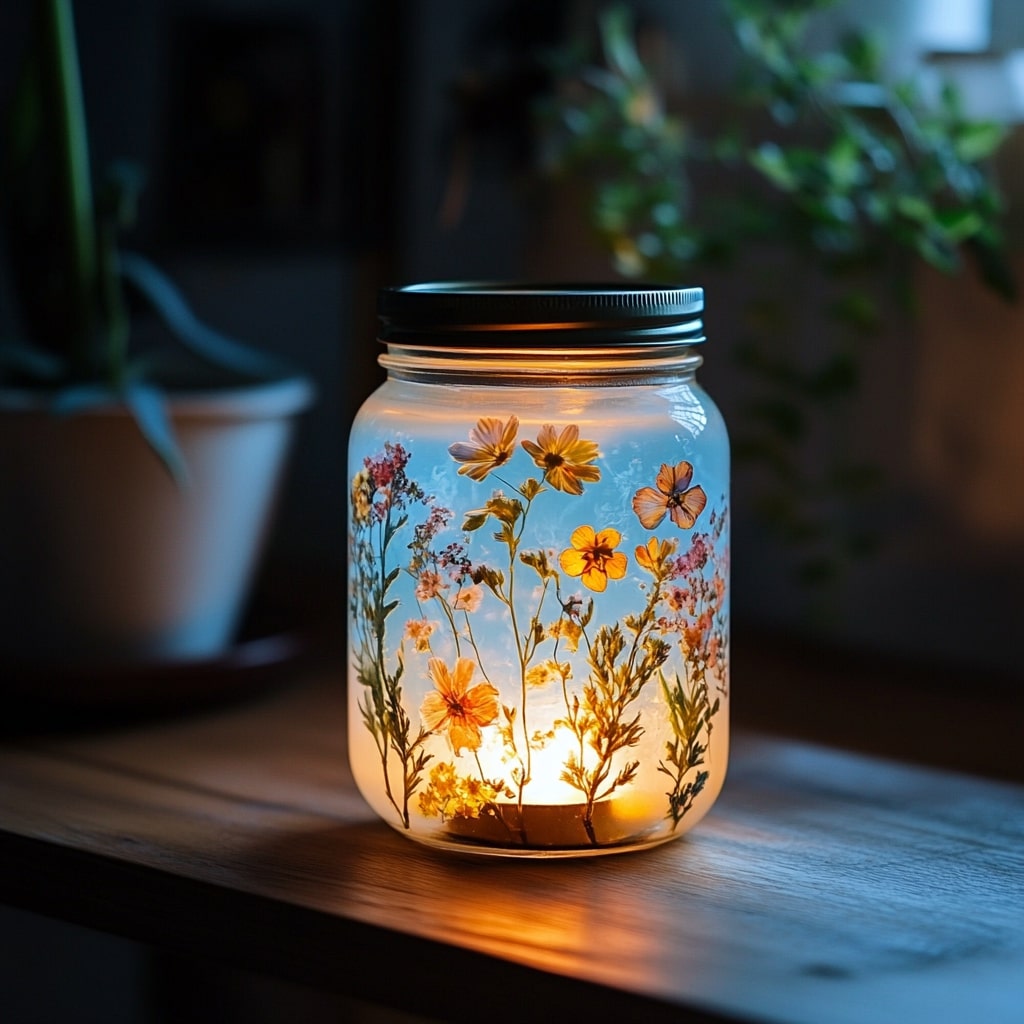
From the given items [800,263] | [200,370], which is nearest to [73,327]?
[200,370]

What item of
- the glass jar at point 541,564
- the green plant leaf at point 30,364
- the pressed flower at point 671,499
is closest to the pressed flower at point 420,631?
the glass jar at point 541,564

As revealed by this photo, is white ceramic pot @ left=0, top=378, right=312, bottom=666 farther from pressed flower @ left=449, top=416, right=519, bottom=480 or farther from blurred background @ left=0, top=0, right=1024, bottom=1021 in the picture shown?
pressed flower @ left=449, top=416, right=519, bottom=480

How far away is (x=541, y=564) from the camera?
596 millimetres

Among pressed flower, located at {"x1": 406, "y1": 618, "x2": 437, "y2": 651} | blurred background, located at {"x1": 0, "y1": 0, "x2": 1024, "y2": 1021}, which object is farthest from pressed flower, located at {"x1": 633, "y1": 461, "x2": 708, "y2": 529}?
blurred background, located at {"x1": 0, "y1": 0, "x2": 1024, "y2": 1021}

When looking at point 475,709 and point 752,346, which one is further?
point 752,346

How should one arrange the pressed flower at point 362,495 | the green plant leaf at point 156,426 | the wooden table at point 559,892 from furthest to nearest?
the green plant leaf at point 156,426, the pressed flower at point 362,495, the wooden table at point 559,892

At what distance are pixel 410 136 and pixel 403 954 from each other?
784 mm

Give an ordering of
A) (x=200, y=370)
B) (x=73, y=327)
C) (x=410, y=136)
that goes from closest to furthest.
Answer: (x=73, y=327) < (x=200, y=370) < (x=410, y=136)

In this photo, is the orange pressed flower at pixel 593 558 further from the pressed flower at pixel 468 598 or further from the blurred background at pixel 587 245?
the blurred background at pixel 587 245

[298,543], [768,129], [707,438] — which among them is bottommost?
[298,543]

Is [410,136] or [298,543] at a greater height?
[410,136]

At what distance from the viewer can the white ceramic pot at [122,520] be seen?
0.80m

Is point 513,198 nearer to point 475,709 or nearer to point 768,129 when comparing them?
point 768,129

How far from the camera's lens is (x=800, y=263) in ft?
3.37
